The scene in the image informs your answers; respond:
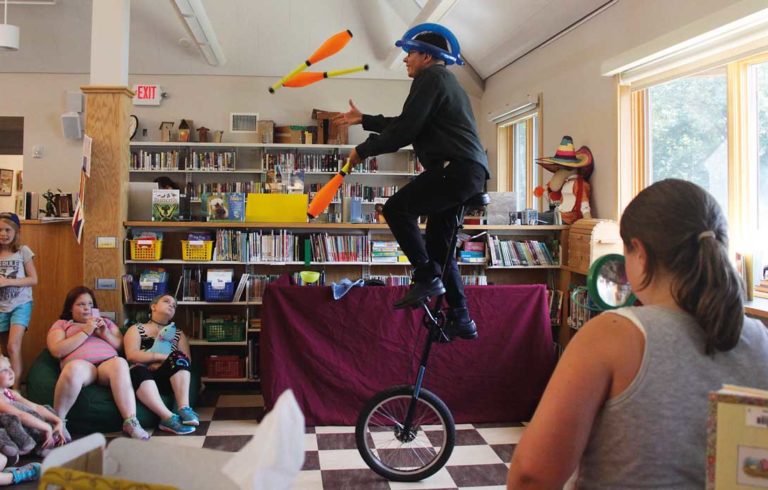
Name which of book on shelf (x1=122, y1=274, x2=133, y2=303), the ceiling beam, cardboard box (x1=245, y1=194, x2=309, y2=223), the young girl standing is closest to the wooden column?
book on shelf (x1=122, y1=274, x2=133, y2=303)

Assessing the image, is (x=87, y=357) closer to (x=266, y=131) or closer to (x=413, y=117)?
(x=413, y=117)

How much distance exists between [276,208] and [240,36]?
5.08 m

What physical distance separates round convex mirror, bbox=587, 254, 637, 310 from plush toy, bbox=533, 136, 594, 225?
4034 millimetres

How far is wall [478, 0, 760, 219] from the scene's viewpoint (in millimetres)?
4816

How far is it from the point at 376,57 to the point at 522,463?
29.3ft

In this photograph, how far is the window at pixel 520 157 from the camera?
7.82 metres

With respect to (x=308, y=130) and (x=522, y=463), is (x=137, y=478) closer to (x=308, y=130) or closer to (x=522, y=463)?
(x=522, y=463)

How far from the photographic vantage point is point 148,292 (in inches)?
188

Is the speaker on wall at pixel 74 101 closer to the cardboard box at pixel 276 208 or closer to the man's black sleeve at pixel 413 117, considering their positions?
the cardboard box at pixel 276 208

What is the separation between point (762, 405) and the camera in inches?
32.0

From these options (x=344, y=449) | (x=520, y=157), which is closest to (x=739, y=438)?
(x=344, y=449)

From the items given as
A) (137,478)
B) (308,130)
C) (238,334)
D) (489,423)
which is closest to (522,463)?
(137,478)

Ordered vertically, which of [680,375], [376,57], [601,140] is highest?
[376,57]

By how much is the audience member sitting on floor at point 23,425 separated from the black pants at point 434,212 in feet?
7.25
